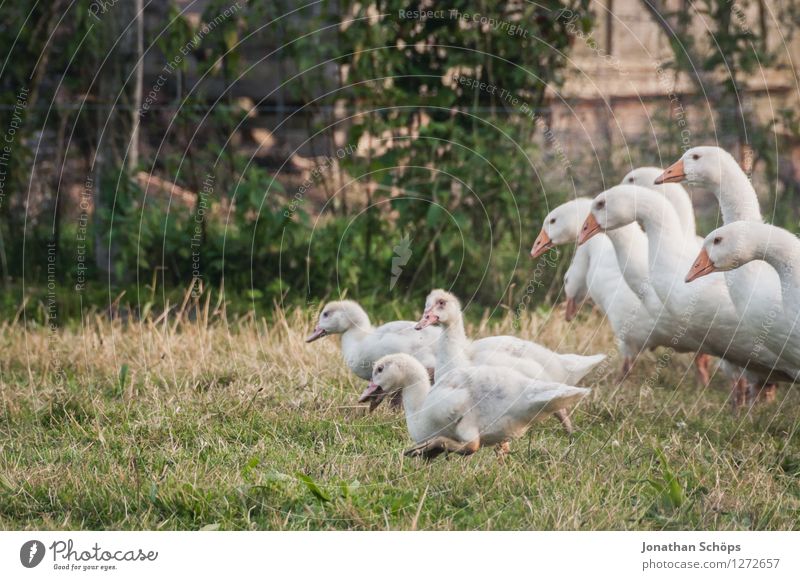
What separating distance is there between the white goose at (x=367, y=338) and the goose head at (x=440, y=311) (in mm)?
270

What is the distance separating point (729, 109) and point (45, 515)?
473 centimetres

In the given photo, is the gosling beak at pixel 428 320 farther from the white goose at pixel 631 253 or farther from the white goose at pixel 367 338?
the white goose at pixel 631 253

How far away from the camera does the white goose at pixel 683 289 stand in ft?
12.7

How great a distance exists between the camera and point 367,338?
3.85m

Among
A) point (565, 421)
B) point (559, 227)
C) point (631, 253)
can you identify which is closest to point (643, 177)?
point (631, 253)

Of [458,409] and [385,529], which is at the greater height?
[458,409]

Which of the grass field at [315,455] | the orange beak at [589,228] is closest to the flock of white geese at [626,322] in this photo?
the orange beak at [589,228]

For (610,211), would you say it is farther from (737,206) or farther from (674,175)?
(737,206)

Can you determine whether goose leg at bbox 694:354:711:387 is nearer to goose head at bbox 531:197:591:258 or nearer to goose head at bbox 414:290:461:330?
goose head at bbox 531:197:591:258

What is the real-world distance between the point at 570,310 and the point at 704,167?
1162mm

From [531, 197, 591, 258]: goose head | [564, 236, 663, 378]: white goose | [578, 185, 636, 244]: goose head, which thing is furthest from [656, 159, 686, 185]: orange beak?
[564, 236, 663, 378]: white goose

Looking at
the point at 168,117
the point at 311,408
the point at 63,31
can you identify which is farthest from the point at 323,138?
the point at 311,408

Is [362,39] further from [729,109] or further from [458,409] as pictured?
[458,409]

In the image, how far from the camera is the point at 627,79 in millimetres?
7074
